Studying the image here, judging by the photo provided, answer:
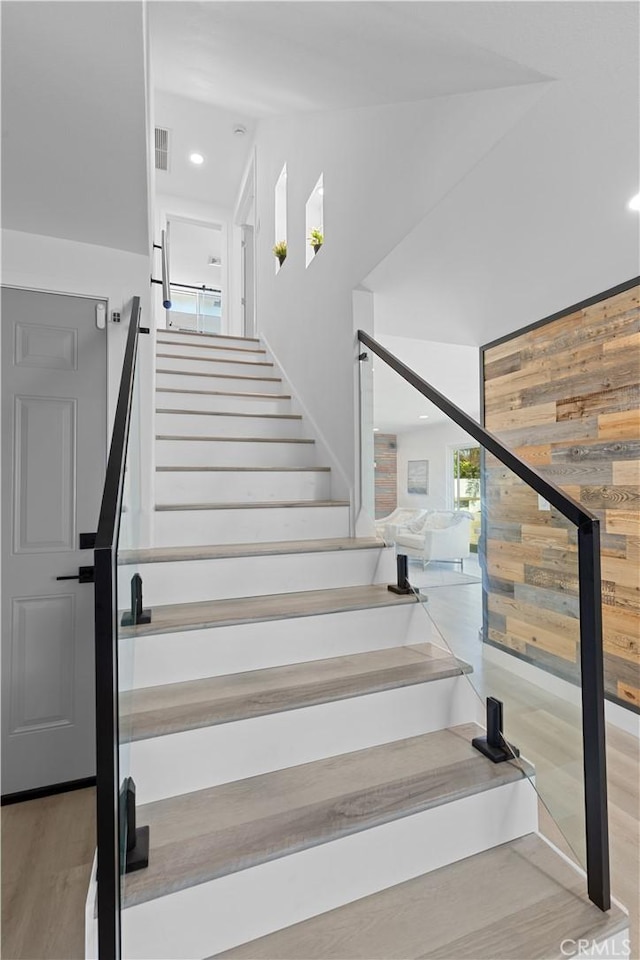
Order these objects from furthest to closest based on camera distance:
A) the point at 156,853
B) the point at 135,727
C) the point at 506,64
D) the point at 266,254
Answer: the point at 266,254 → the point at 506,64 → the point at 135,727 → the point at 156,853

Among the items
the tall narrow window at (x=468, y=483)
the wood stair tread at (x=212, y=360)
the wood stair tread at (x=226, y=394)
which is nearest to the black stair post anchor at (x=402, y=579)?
the tall narrow window at (x=468, y=483)

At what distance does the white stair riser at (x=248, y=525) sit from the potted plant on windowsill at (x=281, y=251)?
281 centimetres

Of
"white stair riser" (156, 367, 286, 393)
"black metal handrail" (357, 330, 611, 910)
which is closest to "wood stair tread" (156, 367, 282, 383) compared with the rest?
"white stair riser" (156, 367, 286, 393)

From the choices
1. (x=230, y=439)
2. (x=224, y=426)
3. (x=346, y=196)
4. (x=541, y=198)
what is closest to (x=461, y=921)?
(x=541, y=198)

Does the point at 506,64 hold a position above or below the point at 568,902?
above

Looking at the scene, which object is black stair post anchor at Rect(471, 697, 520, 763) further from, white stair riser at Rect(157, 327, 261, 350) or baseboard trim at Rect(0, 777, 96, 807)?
white stair riser at Rect(157, 327, 261, 350)

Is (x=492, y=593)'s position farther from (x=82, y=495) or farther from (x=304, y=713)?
(x=82, y=495)

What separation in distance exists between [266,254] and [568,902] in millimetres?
5217

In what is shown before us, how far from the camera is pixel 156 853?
1.20 m

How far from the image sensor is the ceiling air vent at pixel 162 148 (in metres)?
5.57


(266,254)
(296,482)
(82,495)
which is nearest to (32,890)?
(82,495)

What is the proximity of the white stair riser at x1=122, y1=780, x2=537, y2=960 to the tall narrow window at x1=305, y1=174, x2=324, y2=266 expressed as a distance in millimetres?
3287

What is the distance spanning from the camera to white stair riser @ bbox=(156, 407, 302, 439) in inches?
124

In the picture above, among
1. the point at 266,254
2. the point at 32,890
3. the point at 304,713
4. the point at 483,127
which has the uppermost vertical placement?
the point at 266,254
